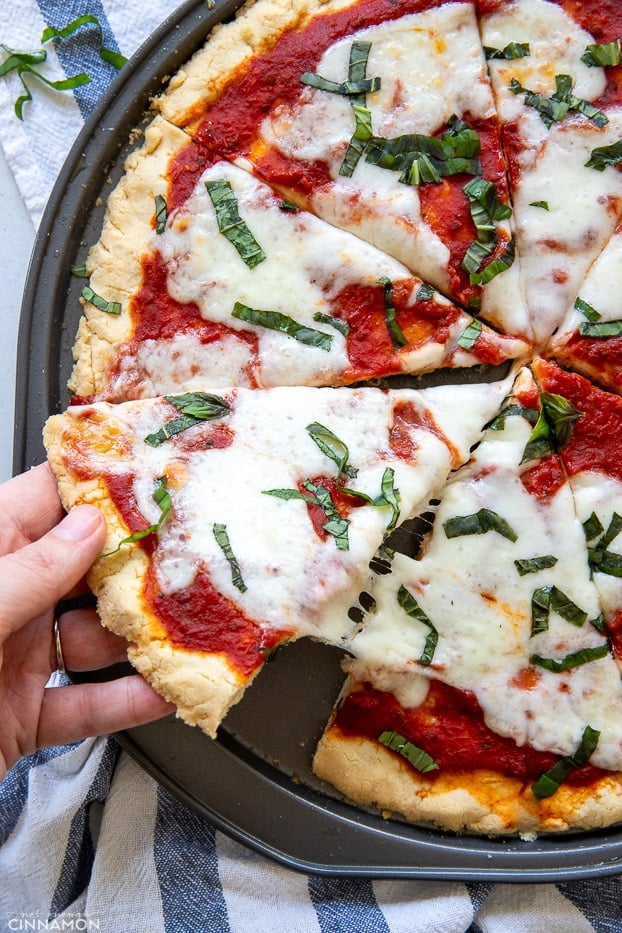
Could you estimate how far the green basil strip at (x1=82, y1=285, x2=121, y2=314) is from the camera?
4277mm

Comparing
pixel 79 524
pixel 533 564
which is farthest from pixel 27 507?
pixel 533 564

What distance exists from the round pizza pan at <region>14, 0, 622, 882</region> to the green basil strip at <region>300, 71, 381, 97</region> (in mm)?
600

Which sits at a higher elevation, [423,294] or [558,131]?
[558,131]

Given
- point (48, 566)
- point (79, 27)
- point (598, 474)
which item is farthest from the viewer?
point (79, 27)

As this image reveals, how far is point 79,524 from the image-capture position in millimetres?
3684

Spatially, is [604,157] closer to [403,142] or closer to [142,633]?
[403,142]

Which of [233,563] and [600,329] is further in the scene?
[600,329]

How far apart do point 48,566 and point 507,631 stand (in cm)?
198

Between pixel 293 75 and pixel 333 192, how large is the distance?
61 centimetres

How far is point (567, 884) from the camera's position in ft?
14.0

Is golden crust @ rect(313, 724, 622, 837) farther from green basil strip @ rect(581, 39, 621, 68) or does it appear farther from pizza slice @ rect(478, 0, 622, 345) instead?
green basil strip @ rect(581, 39, 621, 68)

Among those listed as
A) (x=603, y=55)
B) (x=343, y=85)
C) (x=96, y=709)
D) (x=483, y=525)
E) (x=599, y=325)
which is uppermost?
(x=343, y=85)

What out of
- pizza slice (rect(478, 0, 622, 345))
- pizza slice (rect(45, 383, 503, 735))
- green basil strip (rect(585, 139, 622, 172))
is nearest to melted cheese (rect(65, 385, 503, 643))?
pizza slice (rect(45, 383, 503, 735))

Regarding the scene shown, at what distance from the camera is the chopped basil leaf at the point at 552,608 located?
3.98 metres
